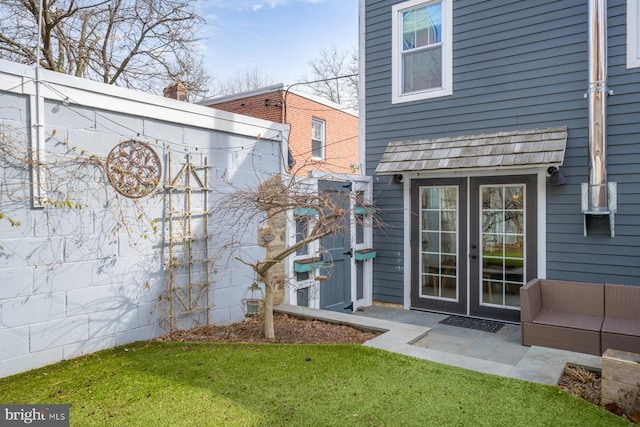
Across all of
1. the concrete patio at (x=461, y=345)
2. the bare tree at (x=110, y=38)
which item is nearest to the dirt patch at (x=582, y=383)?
the concrete patio at (x=461, y=345)

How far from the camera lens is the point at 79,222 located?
11.5 feet

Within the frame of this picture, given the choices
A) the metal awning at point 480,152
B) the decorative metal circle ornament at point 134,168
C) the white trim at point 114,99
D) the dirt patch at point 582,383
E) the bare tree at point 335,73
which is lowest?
the dirt patch at point 582,383

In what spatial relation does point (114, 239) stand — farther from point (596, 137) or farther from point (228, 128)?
point (596, 137)

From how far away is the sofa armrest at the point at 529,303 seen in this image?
15.3 ft

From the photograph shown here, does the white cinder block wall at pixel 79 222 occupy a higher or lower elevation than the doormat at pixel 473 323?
higher

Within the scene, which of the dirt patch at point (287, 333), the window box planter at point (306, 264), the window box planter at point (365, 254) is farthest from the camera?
the window box planter at point (365, 254)

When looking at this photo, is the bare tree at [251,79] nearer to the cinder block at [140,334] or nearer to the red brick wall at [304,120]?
the red brick wall at [304,120]

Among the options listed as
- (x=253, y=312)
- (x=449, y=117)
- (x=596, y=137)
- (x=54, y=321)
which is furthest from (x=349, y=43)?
(x=54, y=321)

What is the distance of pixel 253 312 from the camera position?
15.2 ft

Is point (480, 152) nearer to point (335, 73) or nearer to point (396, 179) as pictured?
point (396, 179)

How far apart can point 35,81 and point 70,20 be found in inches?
292

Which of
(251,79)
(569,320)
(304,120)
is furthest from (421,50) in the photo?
(251,79)

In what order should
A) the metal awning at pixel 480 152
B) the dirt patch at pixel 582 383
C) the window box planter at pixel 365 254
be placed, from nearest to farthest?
the dirt patch at pixel 582 383
the metal awning at pixel 480 152
the window box planter at pixel 365 254

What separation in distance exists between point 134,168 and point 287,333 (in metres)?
2.17
